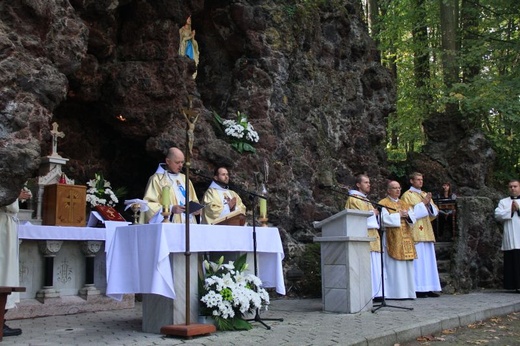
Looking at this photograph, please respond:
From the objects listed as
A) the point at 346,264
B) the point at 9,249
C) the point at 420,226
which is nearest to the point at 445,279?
the point at 420,226

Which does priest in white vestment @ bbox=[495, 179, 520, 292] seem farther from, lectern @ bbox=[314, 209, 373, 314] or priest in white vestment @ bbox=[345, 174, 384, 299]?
lectern @ bbox=[314, 209, 373, 314]

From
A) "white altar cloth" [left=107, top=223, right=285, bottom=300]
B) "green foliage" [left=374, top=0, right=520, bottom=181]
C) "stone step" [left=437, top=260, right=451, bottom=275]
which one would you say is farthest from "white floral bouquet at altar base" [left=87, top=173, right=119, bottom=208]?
"green foliage" [left=374, top=0, right=520, bottom=181]

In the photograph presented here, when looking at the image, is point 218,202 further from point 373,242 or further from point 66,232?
point 373,242

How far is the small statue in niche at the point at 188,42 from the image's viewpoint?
12531mm

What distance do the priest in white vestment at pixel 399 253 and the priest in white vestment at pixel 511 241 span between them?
2475 mm

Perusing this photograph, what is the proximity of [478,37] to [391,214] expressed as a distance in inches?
442

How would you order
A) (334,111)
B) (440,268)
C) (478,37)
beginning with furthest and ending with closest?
(478,37) < (334,111) < (440,268)

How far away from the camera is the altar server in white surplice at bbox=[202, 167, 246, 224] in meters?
9.45

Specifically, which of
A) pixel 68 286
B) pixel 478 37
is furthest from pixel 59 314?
pixel 478 37

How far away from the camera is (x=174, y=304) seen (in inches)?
265

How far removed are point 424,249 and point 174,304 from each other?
6.94 m

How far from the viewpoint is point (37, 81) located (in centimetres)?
738

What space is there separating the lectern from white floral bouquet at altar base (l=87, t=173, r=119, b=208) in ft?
13.8

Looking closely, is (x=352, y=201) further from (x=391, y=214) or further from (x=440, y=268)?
(x=440, y=268)
